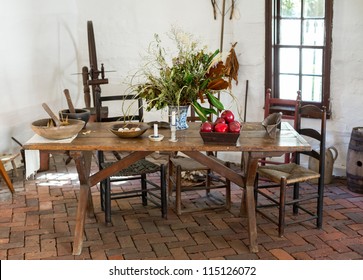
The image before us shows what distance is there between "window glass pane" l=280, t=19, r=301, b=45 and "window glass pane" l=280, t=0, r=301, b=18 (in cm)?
6

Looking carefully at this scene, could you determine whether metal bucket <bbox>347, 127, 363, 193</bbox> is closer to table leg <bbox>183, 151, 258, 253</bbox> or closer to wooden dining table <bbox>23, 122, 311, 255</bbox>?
wooden dining table <bbox>23, 122, 311, 255</bbox>

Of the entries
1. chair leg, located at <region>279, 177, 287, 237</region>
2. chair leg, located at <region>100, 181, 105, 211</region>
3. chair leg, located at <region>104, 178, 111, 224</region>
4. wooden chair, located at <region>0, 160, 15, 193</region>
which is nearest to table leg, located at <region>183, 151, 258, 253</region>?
chair leg, located at <region>279, 177, 287, 237</region>

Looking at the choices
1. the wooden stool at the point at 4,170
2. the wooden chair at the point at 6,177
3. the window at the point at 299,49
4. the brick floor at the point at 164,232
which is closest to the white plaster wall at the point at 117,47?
the window at the point at 299,49

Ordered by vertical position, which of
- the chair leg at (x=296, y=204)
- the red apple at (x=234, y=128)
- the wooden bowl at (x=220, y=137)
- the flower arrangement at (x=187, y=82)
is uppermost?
the flower arrangement at (x=187, y=82)

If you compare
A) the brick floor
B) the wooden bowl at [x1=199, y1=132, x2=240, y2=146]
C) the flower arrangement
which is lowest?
the brick floor

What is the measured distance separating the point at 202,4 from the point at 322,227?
2994 millimetres

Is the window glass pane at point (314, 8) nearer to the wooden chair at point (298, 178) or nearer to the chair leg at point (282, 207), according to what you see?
the wooden chair at point (298, 178)

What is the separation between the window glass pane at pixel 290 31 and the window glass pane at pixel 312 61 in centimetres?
15

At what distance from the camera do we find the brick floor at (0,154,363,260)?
169 inches

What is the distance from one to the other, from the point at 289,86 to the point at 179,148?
244 cm

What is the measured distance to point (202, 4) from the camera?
646cm

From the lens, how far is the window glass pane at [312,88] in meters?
5.99

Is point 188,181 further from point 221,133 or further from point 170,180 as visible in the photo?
point 221,133

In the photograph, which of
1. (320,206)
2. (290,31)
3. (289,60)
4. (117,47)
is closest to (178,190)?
(320,206)
